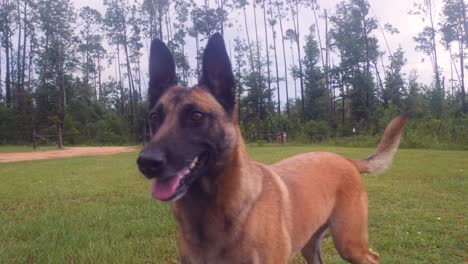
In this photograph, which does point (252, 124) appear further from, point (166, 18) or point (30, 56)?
point (30, 56)

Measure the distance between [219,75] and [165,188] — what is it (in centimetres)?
98

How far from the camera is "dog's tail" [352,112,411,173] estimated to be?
14.2ft

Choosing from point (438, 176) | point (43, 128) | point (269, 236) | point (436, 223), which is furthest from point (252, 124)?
point (269, 236)

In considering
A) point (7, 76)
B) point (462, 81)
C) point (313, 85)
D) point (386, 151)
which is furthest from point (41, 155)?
point (462, 81)

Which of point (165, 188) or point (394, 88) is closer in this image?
point (165, 188)

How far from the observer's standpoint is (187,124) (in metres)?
2.65

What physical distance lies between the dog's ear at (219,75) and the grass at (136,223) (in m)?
2.14

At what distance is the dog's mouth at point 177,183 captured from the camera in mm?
2369

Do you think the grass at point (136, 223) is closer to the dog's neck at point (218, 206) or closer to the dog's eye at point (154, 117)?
the dog's neck at point (218, 206)

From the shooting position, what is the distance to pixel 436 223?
5898 millimetres

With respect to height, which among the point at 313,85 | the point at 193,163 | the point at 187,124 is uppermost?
the point at 313,85

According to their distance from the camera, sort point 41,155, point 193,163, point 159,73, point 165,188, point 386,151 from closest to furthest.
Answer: point 165,188 → point 193,163 → point 159,73 → point 386,151 → point 41,155

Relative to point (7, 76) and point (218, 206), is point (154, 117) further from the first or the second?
point (7, 76)

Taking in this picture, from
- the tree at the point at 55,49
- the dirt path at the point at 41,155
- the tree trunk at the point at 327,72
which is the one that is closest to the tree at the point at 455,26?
the tree trunk at the point at 327,72
